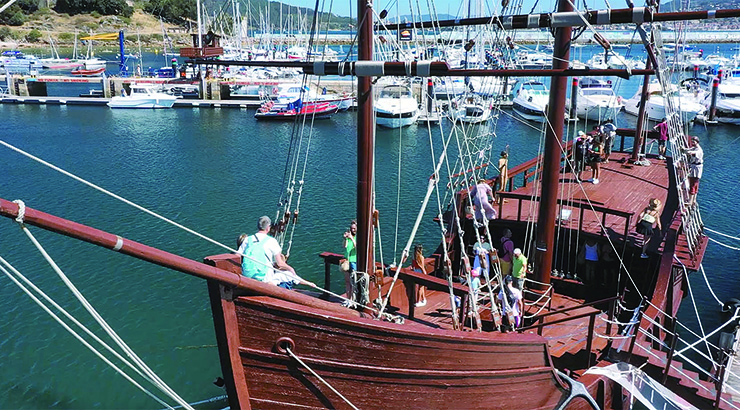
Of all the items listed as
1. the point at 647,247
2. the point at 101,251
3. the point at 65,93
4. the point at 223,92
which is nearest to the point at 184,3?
the point at 65,93

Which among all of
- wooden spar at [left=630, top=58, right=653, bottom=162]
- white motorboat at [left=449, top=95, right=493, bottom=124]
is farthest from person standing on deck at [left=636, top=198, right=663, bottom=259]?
white motorboat at [left=449, top=95, right=493, bottom=124]

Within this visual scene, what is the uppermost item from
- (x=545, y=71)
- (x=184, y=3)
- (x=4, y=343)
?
(x=184, y=3)

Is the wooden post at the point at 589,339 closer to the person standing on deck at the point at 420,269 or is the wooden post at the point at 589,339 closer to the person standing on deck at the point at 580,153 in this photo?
the person standing on deck at the point at 420,269

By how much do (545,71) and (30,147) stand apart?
43.9 metres

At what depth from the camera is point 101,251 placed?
73.5 ft

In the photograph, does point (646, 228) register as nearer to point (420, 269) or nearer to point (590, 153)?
point (420, 269)

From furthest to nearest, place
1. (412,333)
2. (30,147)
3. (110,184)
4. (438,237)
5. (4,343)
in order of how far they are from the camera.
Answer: (30,147) < (110,184) < (438,237) < (4,343) < (412,333)

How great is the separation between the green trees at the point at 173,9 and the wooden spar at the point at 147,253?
168 meters

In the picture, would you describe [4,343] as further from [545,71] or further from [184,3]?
[184,3]

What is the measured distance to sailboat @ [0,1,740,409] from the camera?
754 centimetres

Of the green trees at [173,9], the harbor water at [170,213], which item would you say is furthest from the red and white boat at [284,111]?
the green trees at [173,9]

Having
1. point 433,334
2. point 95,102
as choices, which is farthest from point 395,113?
point 433,334

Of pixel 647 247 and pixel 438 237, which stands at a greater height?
pixel 647 247

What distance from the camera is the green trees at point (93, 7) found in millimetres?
158500
